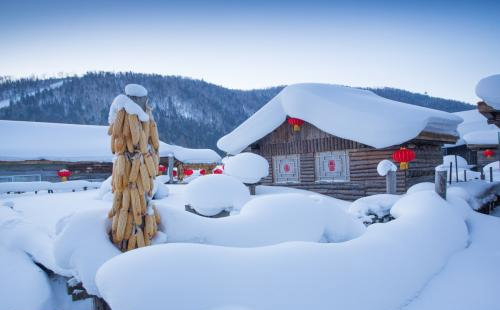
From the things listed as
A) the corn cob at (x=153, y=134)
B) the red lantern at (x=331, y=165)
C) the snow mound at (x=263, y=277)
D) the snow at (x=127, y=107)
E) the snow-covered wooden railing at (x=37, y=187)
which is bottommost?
the snow-covered wooden railing at (x=37, y=187)

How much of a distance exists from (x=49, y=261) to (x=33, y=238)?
3.47 feet

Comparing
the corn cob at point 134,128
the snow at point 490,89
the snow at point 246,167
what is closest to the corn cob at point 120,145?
the corn cob at point 134,128

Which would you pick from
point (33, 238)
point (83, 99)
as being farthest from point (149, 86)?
point (33, 238)

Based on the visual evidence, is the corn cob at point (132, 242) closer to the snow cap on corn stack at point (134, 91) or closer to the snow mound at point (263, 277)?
the snow mound at point (263, 277)

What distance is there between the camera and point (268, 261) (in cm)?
222

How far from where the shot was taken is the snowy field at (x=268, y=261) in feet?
6.30

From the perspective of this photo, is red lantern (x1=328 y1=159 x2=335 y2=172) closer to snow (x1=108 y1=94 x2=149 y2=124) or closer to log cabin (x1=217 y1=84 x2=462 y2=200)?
log cabin (x1=217 y1=84 x2=462 y2=200)

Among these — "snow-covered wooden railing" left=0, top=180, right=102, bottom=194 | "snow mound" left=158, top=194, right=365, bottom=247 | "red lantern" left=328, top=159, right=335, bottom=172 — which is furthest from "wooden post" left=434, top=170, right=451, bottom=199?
"snow-covered wooden railing" left=0, top=180, right=102, bottom=194

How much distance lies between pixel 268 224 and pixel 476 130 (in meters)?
33.6

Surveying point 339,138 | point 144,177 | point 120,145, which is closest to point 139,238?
point 144,177

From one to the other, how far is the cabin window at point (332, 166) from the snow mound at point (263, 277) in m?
9.31

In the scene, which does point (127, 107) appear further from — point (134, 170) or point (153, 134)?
point (134, 170)

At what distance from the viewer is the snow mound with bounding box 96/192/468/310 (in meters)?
1.84

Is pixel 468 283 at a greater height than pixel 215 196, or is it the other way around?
pixel 215 196
